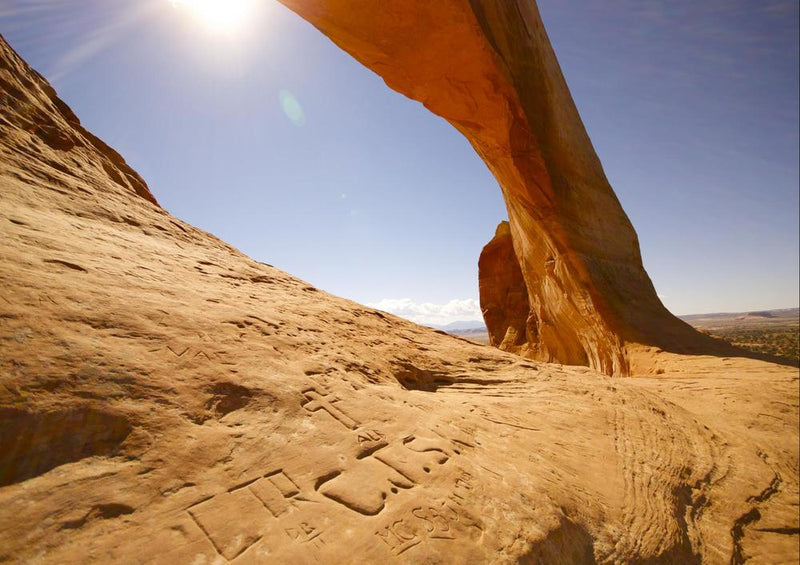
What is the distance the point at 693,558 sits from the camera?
329cm

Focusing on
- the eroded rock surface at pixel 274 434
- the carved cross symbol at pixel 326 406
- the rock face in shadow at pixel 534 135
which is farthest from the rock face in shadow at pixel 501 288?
the carved cross symbol at pixel 326 406

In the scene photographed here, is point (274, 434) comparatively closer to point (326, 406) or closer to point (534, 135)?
point (326, 406)

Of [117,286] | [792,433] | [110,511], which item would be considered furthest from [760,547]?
[117,286]

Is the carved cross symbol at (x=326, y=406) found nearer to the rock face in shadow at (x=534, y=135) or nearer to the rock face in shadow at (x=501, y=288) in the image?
the rock face in shadow at (x=534, y=135)

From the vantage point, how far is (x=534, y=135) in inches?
459

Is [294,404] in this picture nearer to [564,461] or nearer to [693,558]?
[564,461]

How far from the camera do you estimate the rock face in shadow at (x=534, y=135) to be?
1012 cm

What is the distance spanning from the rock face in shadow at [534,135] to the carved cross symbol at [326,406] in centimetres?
899

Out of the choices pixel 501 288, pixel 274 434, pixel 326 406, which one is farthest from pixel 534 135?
pixel 501 288

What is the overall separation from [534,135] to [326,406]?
36.9ft

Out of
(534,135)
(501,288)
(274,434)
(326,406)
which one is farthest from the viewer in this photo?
(501,288)

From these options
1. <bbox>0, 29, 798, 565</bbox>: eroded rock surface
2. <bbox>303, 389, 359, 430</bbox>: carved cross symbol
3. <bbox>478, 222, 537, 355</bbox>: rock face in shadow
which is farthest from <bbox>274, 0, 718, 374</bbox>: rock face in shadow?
<bbox>303, 389, 359, 430</bbox>: carved cross symbol

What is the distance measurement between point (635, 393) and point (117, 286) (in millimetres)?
6797

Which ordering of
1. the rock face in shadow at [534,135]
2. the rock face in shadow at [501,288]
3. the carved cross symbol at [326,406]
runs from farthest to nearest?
the rock face in shadow at [501,288] < the rock face in shadow at [534,135] < the carved cross symbol at [326,406]
